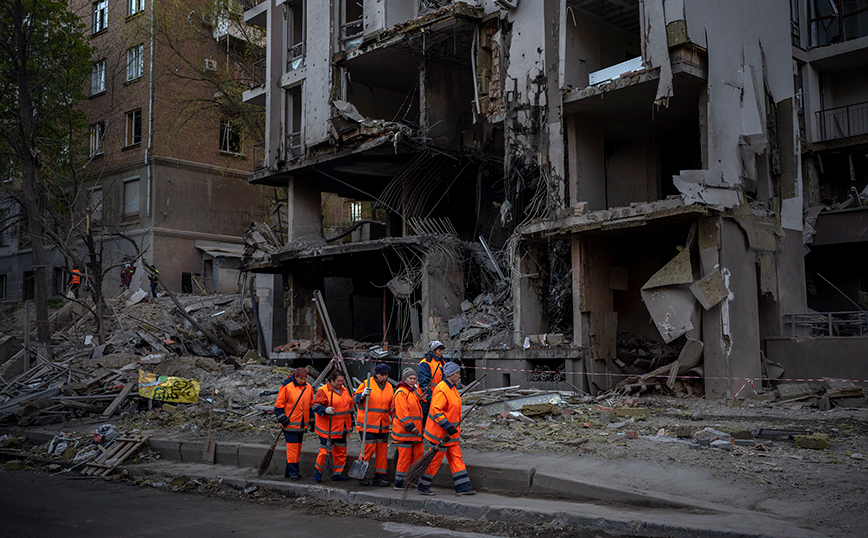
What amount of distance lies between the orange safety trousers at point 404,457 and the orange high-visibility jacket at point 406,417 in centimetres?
8

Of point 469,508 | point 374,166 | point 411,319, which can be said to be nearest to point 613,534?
point 469,508

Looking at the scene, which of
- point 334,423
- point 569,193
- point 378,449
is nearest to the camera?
point 378,449

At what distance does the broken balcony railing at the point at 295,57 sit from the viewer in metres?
26.7

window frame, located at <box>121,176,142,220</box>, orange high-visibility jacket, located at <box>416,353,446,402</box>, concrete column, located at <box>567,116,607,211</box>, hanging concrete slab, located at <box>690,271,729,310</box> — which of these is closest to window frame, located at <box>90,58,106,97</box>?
window frame, located at <box>121,176,142,220</box>

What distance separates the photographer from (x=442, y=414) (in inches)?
343

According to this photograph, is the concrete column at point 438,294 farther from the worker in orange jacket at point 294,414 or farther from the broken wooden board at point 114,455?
the worker in orange jacket at point 294,414

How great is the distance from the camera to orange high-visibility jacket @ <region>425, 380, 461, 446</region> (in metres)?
8.72

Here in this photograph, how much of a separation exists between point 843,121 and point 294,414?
23994 millimetres

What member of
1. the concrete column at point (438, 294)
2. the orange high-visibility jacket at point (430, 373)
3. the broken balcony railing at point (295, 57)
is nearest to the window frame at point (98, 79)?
the broken balcony railing at point (295, 57)

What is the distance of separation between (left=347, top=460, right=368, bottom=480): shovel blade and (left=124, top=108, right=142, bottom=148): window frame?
94.4 feet

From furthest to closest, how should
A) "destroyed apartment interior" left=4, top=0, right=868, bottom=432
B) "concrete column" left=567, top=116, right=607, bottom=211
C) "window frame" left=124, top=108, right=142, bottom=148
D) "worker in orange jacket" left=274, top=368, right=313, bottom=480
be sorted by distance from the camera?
"window frame" left=124, top=108, right=142, bottom=148, "concrete column" left=567, top=116, right=607, bottom=211, "destroyed apartment interior" left=4, top=0, right=868, bottom=432, "worker in orange jacket" left=274, top=368, right=313, bottom=480

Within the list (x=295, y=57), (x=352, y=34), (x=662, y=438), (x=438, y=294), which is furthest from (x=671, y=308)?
(x=295, y=57)

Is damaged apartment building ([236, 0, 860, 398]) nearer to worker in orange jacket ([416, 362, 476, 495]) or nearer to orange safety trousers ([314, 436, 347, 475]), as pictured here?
orange safety trousers ([314, 436, 347, 475])

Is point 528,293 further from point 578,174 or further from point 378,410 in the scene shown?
point 378,410
